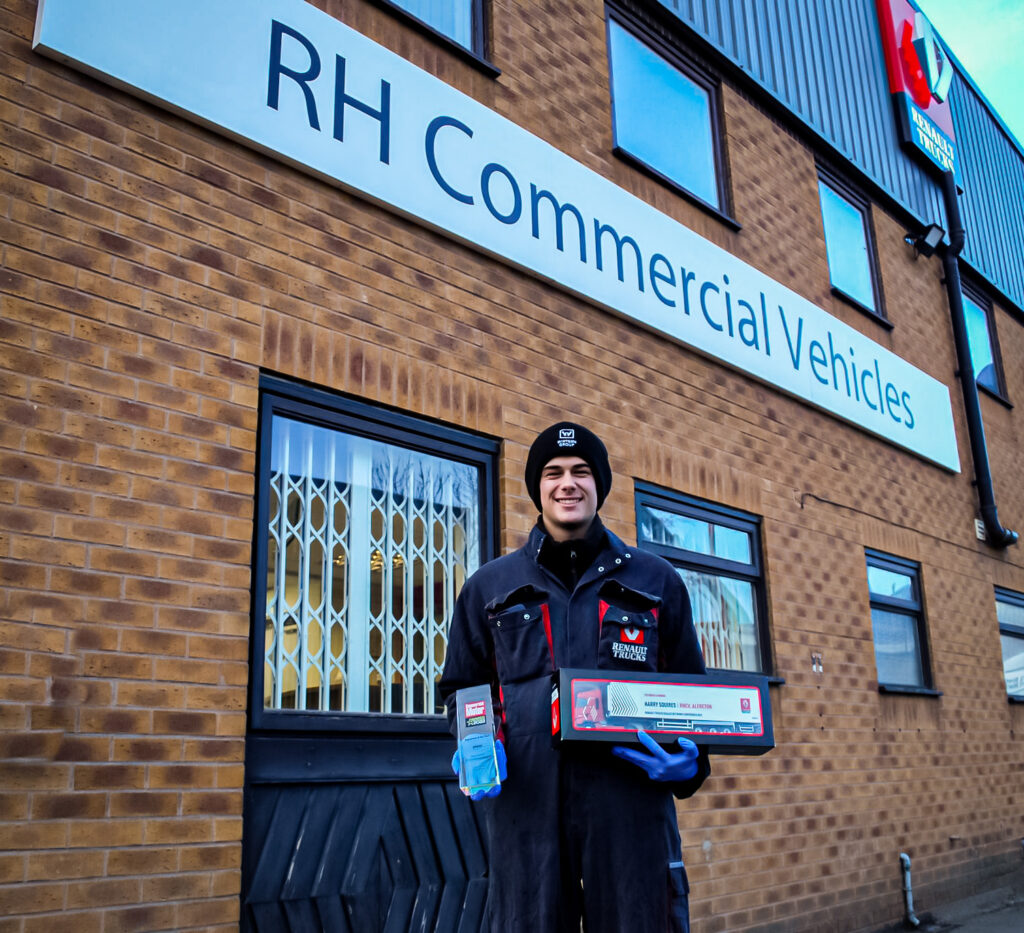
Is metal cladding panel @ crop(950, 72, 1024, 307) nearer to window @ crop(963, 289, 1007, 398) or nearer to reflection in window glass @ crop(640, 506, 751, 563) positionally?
window @ crop(963, 289, 1007, 398)

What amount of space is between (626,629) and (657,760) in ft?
1.16

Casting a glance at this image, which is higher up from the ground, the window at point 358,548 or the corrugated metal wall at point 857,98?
the corrugated metal wall at point 857,98

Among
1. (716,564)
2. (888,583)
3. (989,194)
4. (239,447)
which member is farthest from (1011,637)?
(239,447)

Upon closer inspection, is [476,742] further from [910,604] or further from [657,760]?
[910,604]

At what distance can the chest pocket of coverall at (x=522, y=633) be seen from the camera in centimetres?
A: 261

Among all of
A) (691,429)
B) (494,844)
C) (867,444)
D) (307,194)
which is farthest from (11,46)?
(867,444)

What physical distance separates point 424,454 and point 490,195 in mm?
1352

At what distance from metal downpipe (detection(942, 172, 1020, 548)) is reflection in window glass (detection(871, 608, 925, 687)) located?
1828 mm

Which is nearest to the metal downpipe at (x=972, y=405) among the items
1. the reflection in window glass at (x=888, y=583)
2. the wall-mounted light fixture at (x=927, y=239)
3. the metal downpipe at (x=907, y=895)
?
the wall-mounted light fixture at (x=927, y=239)

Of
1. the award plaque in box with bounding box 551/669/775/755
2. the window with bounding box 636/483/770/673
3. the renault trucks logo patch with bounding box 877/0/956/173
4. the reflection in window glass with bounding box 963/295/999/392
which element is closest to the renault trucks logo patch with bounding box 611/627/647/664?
the award plaque in box with bounding box 551/669/775/755

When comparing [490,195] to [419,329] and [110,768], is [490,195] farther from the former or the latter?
[110,768]

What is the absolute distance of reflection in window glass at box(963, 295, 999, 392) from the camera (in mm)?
10773

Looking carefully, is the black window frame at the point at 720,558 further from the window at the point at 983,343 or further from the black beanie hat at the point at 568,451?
the window at the point at 983,343

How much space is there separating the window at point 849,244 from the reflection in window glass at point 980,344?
2.18m
